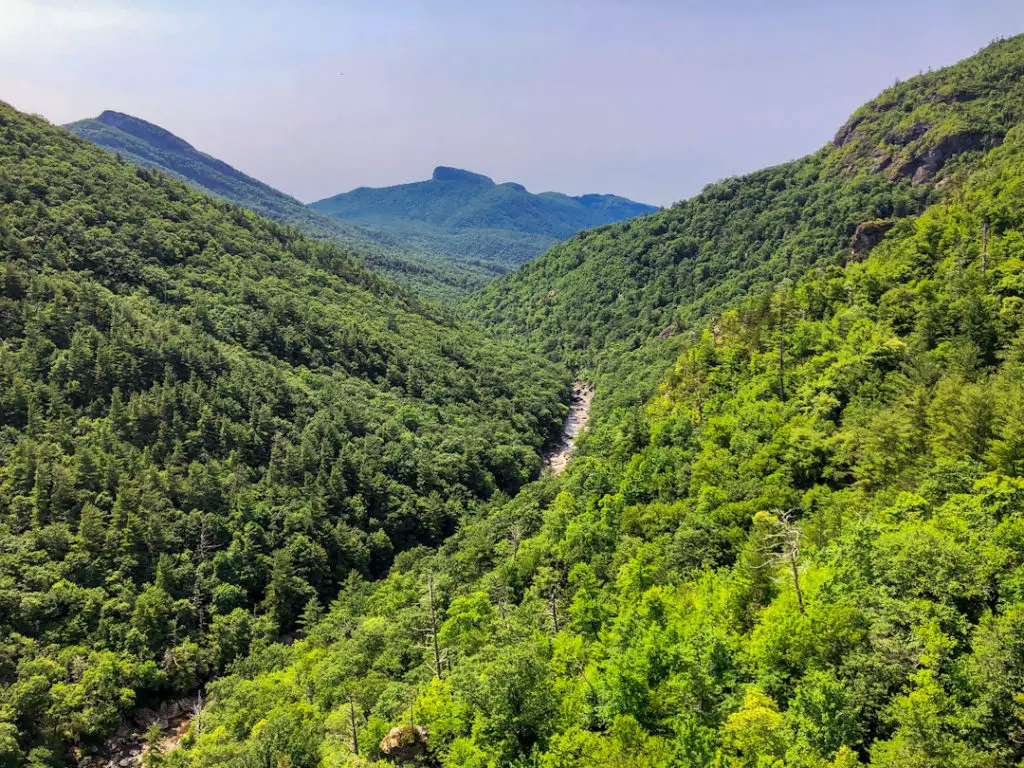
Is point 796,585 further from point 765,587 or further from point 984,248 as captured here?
point 984,248

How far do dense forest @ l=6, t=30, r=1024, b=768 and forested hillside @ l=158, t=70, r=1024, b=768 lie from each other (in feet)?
0.93

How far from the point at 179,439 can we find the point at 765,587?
111 metres

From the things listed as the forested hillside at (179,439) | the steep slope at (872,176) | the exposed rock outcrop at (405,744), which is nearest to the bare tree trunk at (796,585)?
the exposed rock outcrop at (405,744)

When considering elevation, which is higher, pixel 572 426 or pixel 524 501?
pixel 572 426

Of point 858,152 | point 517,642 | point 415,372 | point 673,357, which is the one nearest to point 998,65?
point 858,152

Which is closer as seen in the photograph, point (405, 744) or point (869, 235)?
point (405, 744)

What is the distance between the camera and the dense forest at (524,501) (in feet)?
101

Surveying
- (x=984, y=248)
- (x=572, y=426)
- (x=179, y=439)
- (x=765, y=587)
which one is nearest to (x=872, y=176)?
(x=572, y=426)

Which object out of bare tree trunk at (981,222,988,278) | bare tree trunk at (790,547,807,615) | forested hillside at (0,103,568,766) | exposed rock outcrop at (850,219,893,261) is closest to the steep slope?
exposed rock outcrop at (850,219,893,261)

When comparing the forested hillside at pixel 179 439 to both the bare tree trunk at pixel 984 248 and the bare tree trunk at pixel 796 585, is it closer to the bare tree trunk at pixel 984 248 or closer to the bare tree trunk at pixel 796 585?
the bare tree trunk at pixel 796 585

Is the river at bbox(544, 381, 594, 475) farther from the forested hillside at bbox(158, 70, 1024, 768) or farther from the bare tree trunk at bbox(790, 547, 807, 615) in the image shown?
the bare tree trunk at bbox(790, 547, 807, 615)

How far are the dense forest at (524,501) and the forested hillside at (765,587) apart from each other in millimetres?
285

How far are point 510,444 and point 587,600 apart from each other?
301 feet

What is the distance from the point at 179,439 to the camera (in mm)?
111750
